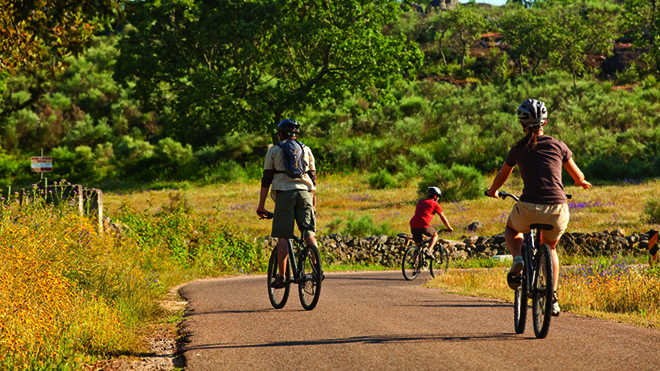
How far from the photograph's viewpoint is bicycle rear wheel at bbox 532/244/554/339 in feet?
19.4

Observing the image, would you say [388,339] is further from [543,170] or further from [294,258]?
[294,258]

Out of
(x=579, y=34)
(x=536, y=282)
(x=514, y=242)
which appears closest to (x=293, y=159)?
(x=514, y=242)

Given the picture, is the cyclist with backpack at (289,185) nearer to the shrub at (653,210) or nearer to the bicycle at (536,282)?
the bicycle at (536,282)

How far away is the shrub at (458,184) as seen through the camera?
31438 mm

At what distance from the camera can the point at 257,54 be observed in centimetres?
3728

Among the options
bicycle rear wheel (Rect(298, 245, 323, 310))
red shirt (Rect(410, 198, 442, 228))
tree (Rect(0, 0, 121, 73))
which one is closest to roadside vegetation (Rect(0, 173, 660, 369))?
red shirt (Rect(410, 198, 442, 228))

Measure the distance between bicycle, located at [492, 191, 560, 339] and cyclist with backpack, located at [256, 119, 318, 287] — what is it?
2.60 m

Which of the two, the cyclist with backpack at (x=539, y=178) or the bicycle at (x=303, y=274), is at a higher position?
the cyclist with backpack at (x=539, y=178)

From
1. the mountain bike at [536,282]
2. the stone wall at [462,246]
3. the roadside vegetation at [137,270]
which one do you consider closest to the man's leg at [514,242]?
the mountain bike at [536,282]

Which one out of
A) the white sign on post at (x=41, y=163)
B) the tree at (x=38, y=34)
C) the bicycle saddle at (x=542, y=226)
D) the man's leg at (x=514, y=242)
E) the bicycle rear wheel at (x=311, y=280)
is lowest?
the bicycle rear wheel at (x=311, y=280)

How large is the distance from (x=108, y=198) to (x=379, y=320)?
28.6 meters

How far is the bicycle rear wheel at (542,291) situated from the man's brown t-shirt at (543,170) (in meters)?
0.43

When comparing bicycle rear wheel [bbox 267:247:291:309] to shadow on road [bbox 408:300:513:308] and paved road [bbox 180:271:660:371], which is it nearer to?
paved road [bbox 180:271:660:371]

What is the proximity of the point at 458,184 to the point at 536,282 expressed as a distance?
84.7ft
